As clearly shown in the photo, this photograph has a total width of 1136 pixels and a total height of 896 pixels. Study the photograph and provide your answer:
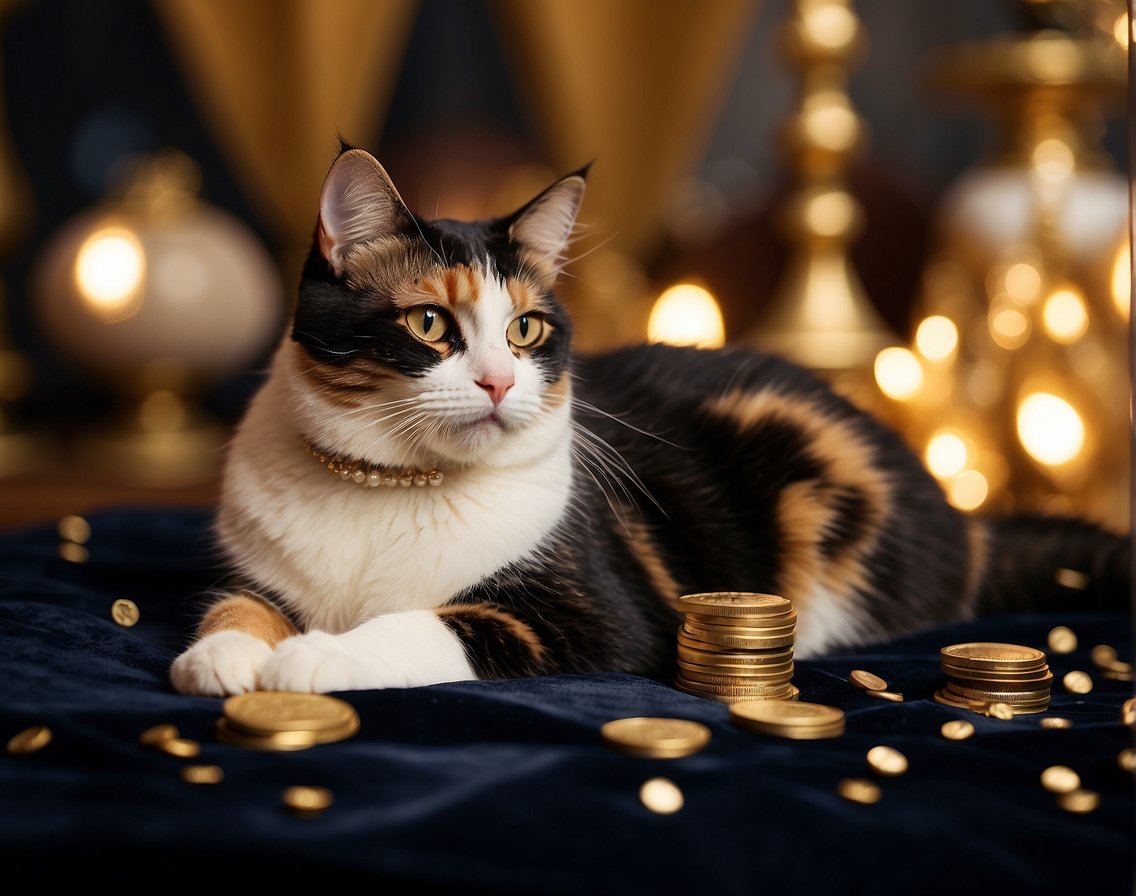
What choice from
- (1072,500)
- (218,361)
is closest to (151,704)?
(1072,500)

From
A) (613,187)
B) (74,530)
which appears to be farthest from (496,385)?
(613,187)

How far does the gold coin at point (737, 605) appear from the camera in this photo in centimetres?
Result: 91

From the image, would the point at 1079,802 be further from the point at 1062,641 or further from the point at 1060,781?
the point at 1062,641

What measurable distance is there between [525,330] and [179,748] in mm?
464

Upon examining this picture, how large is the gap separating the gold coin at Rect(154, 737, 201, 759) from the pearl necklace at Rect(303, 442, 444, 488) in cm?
31

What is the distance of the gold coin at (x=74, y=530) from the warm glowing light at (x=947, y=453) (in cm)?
126

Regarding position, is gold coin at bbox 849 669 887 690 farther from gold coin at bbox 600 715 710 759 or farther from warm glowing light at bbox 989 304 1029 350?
warm glowing light at bbox 989 304 1029 350

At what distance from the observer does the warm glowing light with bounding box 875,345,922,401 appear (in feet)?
6.02

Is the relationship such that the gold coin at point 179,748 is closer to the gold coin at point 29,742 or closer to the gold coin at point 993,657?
the gold coin at point 29,742

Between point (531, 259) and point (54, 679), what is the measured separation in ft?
1.79

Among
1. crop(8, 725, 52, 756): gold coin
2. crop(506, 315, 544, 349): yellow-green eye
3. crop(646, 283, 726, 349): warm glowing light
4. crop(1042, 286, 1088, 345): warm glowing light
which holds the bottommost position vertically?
crop(8, 725, 52, 756): gold coin

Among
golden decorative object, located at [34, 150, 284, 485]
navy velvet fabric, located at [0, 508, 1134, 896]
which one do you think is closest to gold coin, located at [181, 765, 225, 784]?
navy velvet fabric, located at [0, 508, 1134, 896]

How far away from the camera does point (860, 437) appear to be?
1281 millimetres

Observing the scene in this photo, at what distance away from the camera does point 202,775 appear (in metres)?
0.70
